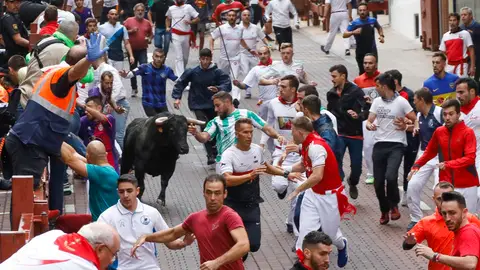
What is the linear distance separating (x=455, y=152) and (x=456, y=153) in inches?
0.7

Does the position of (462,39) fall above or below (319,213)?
below

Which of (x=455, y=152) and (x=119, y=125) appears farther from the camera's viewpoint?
(x=119, y=125)

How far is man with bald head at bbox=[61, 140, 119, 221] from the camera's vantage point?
493 inches

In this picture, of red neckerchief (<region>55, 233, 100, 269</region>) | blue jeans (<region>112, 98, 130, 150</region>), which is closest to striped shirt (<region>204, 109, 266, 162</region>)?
blue jeans (<region>112, 98, 130, 150</region>)

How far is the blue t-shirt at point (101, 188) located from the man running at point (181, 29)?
1556 centimetres

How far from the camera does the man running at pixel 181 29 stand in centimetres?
2836

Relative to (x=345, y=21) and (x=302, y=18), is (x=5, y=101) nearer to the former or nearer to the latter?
(x=345, y=21)

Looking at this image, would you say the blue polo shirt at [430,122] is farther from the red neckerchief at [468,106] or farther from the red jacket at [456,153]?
the red jacket at [456,153]

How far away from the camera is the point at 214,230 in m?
11.4

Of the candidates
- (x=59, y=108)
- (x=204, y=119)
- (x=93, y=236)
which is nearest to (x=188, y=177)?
(x=204, y=119)

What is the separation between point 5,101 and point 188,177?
17.0 feet

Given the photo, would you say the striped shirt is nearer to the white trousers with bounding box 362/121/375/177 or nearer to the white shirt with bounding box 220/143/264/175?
the white shirt with bounding box 220/143/264/175

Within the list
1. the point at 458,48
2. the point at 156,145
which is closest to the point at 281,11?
the point at 458,48

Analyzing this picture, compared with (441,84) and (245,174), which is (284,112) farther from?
(245,174)
